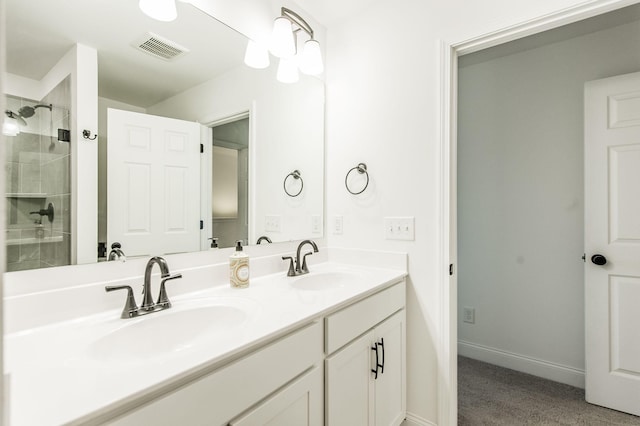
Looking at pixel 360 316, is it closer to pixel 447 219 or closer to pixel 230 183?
pixel 447 219

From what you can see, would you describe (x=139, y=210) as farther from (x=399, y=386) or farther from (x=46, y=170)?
(x=399, y=386)

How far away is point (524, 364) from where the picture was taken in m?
2.26

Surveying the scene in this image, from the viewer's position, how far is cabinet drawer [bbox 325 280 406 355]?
1107 millimetres

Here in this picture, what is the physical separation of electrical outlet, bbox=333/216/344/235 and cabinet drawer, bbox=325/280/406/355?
1.74ft

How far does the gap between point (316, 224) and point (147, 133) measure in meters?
1.08

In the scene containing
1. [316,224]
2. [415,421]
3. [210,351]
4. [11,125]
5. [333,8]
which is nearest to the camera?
[210,351]

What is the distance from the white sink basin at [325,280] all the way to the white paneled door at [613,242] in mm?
1565

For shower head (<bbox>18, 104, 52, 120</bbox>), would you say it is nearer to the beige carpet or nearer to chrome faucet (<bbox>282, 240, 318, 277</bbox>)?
A: chrome faucet (<bbox>282, 240, 318, 277</bbox>)

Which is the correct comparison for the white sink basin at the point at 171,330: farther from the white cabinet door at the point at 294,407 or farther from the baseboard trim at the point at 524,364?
the baseboard trim at the point at 524,364

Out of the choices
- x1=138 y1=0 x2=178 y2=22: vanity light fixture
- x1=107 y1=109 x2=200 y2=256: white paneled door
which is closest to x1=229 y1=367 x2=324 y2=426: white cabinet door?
x1=107 y1=109 x2=200 y2=256: white paneled door

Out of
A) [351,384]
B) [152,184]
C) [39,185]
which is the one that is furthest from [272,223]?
[39,185]

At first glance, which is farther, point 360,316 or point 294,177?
point 294,177

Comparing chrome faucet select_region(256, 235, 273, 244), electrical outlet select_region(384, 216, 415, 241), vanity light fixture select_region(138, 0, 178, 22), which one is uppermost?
vanity light fixture select_region(138, 0, 178, 22)

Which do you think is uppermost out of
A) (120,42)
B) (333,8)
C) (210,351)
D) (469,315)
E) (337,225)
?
(333,8)
